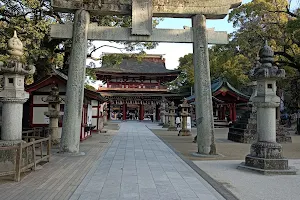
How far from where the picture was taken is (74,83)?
922 cm

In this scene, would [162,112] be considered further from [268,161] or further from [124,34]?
[268,161]

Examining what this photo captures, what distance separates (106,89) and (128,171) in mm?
30699

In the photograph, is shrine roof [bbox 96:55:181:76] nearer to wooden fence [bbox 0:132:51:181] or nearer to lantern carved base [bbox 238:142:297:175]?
lantern carved base [bbox 238:142:297:175]

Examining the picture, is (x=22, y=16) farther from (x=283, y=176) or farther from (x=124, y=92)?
(x=124, y=92)

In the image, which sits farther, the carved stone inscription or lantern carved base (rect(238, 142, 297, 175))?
the carved stone inscription

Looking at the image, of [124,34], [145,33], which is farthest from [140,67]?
[145,33]

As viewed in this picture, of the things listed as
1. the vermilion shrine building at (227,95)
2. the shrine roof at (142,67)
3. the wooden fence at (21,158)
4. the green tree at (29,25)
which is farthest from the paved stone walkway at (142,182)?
the shrine roof at (142,67)

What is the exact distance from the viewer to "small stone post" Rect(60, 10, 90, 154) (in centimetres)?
911

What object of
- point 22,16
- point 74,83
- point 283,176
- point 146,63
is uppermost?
point 146,63


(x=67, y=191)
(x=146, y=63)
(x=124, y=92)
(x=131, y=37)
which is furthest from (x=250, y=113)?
(x=146, y=63)

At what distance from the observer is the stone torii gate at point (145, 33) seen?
9297mm

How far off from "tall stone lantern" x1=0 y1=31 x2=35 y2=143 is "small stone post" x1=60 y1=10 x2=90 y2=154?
2377 millimetres

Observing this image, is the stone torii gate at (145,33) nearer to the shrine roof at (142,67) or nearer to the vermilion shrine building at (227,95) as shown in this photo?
the vermilion shrine building at (227,95)

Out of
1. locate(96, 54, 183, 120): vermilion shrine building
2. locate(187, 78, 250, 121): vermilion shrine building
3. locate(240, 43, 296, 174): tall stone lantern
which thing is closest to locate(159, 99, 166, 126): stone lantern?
locate(96, 54, 183, 120): vermilion shrine building
